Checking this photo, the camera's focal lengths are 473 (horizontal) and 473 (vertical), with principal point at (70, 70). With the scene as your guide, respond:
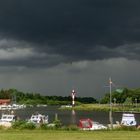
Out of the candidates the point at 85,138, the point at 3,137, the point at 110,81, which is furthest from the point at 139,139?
the point at 110,81

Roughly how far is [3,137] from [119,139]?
22.1ft

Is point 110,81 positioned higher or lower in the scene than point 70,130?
higher

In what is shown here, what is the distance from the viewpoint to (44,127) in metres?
35.3

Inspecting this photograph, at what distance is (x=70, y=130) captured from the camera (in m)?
34.0

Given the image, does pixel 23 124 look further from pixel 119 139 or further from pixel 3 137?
pixel 119 139

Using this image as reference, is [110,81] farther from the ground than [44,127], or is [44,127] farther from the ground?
[110,81]

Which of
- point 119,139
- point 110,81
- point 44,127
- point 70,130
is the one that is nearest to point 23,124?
point 44,127

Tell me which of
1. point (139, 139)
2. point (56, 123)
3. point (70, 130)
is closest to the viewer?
point (139, 139)

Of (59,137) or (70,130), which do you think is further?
(70,130)

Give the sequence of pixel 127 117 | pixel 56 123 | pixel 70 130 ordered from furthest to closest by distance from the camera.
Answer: pixel 127 117, pixel 56 123, pixel 70 130

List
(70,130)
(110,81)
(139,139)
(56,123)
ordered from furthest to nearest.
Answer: (110,81), (56,123), (70,130), (139,139)

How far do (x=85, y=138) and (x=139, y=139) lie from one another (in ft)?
10.2

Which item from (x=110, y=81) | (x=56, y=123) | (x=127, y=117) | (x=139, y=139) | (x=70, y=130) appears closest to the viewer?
(x=139, y=139)

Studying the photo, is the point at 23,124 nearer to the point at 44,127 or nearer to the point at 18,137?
the point at 44,127
